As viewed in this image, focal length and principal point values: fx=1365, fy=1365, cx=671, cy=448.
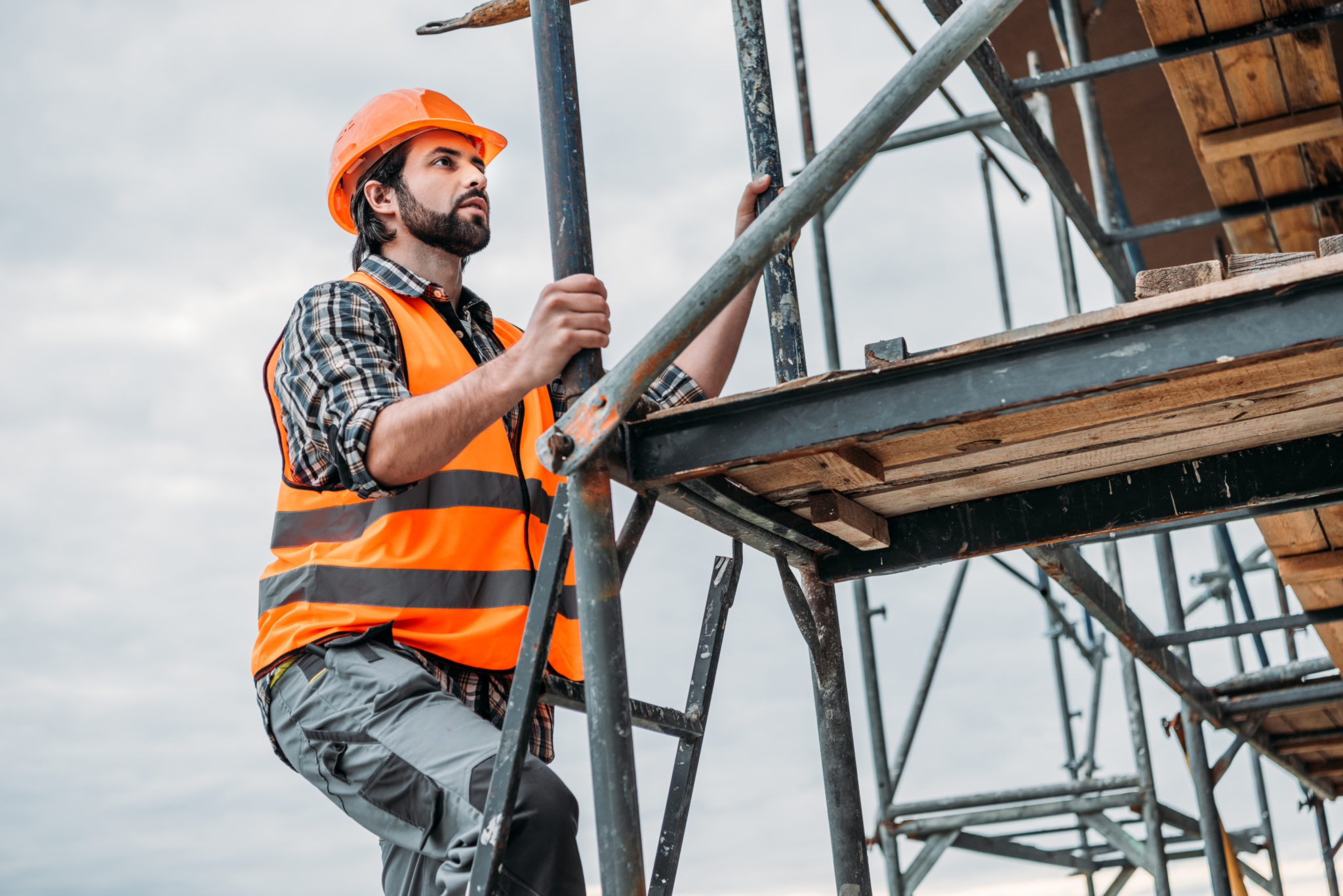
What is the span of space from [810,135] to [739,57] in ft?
11.4

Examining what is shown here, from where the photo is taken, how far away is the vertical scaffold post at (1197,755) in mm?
6141

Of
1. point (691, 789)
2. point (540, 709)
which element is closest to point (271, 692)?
point (540, 709)

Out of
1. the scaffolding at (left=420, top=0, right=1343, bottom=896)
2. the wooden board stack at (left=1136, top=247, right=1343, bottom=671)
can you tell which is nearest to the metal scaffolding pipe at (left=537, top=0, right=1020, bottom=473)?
the scaffolding at (left=420, top=0, right=1343, bottom=896)

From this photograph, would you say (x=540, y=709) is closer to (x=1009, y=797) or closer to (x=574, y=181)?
(x=574, y=181)

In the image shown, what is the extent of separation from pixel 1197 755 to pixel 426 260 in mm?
4768

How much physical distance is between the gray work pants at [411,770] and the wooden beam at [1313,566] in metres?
3.50

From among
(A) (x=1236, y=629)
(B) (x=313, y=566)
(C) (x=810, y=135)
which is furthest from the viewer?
(C) (x=810, y=135)

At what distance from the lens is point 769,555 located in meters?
3.40

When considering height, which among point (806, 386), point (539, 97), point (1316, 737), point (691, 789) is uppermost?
point (1316, 737)

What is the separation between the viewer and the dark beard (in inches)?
134

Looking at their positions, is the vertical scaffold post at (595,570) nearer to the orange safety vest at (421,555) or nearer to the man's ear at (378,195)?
the orange safety vest at (421,555)

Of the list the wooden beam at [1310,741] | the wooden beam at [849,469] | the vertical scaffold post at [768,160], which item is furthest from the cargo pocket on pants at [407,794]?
the wooden beam at [1310,741]

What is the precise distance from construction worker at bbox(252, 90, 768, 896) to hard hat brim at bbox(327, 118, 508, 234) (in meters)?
0.02

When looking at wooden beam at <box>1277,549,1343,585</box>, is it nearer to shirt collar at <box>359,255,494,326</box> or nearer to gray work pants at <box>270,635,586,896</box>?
shirt collar at <box>359,255,494,326</box>
